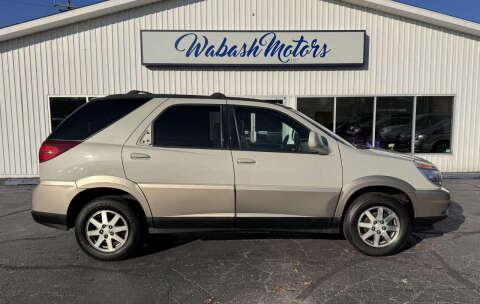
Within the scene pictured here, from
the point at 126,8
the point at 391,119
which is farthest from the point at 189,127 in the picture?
the point at 391,119

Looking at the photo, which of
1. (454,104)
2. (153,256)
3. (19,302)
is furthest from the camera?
(454,104)

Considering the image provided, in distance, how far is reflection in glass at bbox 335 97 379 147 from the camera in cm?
835

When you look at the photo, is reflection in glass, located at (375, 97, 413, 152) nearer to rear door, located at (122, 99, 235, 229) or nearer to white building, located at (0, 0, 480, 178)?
white building, located at (0, 0, 480, 178)

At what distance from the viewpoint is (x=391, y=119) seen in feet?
27.9

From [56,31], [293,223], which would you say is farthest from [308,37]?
[56,31]

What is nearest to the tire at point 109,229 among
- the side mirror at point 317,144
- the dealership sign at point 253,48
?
the side mirror at point 317,144

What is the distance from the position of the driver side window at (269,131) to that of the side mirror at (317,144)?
99 mm

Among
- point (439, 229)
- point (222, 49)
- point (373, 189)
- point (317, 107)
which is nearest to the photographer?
point (373, 189)

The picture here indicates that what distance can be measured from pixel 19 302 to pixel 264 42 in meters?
7.34

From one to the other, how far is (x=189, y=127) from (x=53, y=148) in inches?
60.1

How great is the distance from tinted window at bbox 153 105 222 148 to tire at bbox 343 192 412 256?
5.92 feet

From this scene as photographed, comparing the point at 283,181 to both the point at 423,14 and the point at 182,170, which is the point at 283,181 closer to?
the point at 182,170

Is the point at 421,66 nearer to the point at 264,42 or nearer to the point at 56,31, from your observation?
the point at 264,42

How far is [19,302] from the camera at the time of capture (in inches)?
102
